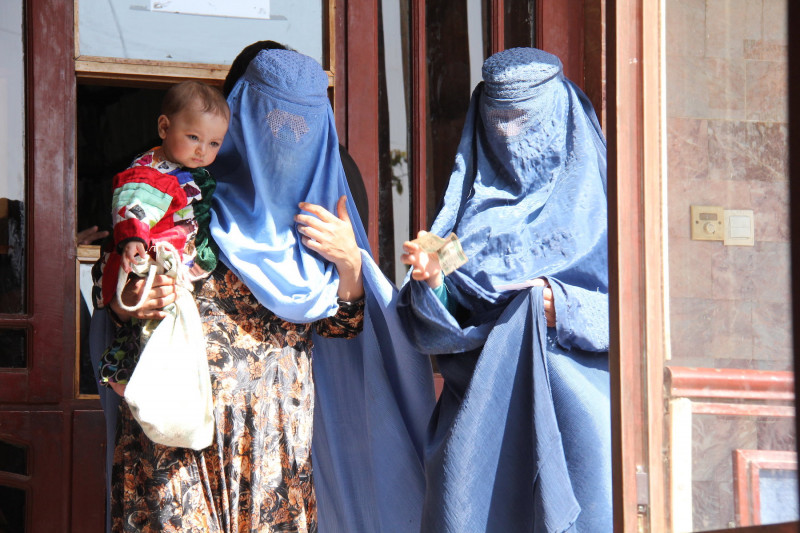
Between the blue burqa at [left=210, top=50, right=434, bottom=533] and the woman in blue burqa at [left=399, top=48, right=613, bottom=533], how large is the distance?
12 centimetres

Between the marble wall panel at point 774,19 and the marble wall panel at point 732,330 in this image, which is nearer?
the marble wall panel at point 774,19

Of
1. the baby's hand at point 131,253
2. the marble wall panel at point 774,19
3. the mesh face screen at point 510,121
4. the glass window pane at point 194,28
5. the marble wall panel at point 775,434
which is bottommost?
the marble wall panel at point 775,434

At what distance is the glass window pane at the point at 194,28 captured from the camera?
321 cm

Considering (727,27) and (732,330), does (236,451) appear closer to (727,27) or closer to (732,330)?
(732,330)

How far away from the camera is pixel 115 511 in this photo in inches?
89.3

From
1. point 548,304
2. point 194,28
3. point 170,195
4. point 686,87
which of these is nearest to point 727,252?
point 686,87

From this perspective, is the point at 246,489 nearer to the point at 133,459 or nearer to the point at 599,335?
the point at 133,459

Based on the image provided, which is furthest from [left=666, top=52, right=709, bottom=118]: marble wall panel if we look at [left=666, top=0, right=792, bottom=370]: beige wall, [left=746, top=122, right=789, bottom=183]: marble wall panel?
[left=746, top=122, right=789, bottom=183]: marble wall panel

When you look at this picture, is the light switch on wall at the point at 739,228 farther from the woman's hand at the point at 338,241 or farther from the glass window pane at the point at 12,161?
the glass window pane at the point at 12,161

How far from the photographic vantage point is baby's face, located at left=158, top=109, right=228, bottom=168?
2.28 meters

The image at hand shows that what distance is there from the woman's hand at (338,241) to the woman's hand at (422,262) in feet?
0.48

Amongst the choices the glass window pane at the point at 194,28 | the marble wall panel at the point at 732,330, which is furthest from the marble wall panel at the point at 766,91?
the glass window pane at the point at 194,28

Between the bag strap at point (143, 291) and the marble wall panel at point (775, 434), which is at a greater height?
the bag strap at point (143, 291)

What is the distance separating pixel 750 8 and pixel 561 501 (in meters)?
1.26
